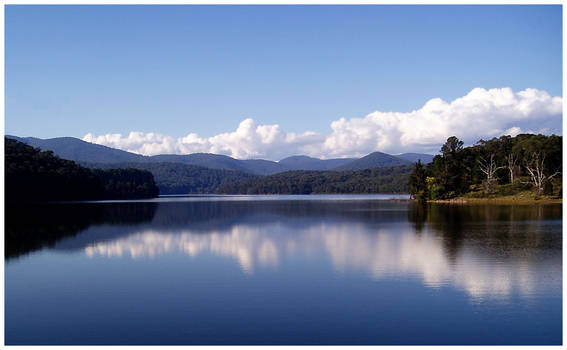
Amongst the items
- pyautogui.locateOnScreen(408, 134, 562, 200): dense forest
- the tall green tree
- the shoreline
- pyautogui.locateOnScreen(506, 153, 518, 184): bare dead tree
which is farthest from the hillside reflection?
pyautogui.locateOnScreen(506, 153, 518, 184): bare dead tree

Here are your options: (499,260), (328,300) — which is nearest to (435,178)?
(499,260)

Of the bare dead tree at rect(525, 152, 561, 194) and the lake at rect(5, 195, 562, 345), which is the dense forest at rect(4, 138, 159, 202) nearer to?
the lake at rect(5, 195, 562, 345)

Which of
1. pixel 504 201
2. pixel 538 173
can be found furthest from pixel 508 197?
pixel 538 173

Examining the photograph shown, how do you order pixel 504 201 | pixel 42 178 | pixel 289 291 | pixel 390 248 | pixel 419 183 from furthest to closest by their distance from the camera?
1. pixel 42 178
2. pixel 419 183
3. pixel 504 201
4. pixel 390 248
5. pixel 289 291

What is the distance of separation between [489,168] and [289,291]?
95.5m

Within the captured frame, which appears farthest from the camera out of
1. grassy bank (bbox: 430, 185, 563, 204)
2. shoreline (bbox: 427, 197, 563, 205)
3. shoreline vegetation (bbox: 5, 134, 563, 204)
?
shoreline vegetation (bbox: 5, 134, 563, 204)

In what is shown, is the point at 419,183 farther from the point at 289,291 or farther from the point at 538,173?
the point at 289,291

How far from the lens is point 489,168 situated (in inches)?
4065

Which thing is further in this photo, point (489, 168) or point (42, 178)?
point (42, 178)

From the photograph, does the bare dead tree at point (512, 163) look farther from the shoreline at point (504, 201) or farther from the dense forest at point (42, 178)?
the dense forest at point (42, 178)

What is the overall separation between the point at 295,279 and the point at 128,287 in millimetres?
6376

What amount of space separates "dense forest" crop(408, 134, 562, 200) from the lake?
69936 millimetres

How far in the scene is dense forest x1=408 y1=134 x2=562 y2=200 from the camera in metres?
96.9

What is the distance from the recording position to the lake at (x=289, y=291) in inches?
516
